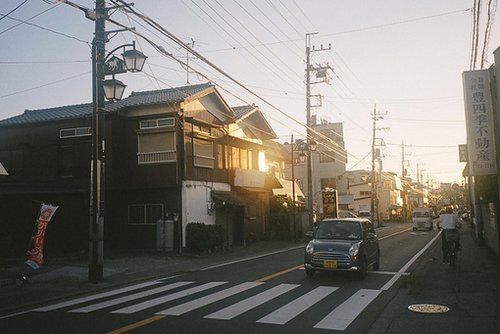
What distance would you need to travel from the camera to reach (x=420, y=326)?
23.9 feet

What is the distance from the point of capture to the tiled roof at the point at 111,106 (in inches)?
924

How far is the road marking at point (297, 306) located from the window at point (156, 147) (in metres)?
13.6

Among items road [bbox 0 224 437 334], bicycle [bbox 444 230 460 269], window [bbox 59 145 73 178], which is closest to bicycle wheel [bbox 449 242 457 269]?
bicycle [bbox 444 230 460 269]

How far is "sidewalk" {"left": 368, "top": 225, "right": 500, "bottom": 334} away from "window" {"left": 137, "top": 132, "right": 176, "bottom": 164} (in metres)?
13.4

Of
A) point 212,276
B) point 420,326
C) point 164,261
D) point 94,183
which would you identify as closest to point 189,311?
point 420,326

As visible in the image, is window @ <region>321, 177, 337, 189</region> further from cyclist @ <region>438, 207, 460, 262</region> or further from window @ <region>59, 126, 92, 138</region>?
cyclist @ <region>438, 207, 460, 262</region>

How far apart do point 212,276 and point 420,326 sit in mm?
7803

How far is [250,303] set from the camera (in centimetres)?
936

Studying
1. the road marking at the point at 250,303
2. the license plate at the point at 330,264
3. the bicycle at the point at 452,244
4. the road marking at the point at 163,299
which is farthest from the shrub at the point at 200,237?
the bicycle at the point at 452,244

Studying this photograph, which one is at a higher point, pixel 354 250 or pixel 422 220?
pixel 354 250

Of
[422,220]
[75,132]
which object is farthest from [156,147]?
[422,220]

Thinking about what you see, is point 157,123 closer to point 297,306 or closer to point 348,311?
point 297,306

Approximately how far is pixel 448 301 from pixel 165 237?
598 inches

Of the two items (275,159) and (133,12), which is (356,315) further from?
(275,159)
